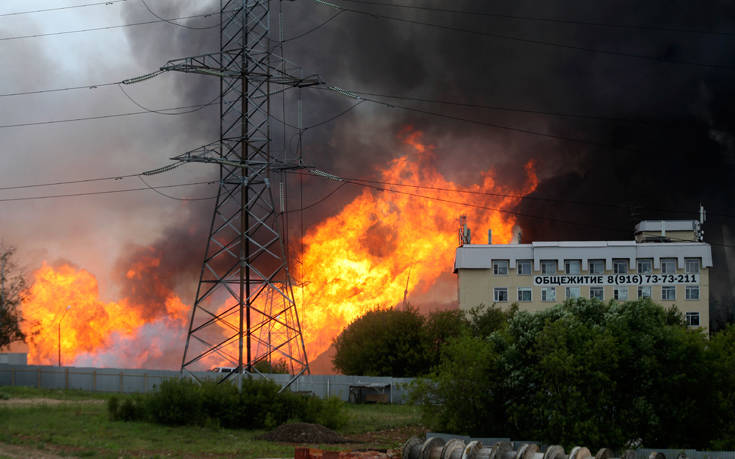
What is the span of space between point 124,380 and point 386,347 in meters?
25.7

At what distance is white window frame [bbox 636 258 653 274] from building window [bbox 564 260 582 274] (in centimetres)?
794

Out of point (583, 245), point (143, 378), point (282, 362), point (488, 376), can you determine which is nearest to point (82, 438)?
point (488, 376)

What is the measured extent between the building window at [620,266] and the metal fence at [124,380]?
52416mm

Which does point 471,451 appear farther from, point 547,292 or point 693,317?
point 693,317

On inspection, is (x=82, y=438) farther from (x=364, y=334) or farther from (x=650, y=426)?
(x=364, y=334)

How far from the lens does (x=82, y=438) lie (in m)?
38.1

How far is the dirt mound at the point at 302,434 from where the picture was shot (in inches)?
1606

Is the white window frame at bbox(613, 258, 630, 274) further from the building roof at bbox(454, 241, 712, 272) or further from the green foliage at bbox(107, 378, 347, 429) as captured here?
the green foliage at bbox(107, 378, 347, 429)

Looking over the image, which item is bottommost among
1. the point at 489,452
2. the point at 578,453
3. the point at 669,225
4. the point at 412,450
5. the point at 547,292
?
the point at 412,450

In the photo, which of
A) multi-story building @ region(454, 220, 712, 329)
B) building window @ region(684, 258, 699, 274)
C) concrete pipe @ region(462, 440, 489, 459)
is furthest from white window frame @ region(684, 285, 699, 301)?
concrete pipe @ region(462, 440, 489, 459)

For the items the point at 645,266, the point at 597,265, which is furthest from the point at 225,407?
the point at 645,266

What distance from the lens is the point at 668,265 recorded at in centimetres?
11712

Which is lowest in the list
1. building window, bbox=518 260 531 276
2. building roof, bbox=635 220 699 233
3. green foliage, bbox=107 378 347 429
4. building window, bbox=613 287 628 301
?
green foliage, bbox=107 378 347 429

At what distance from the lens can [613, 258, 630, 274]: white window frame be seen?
4610 inches
